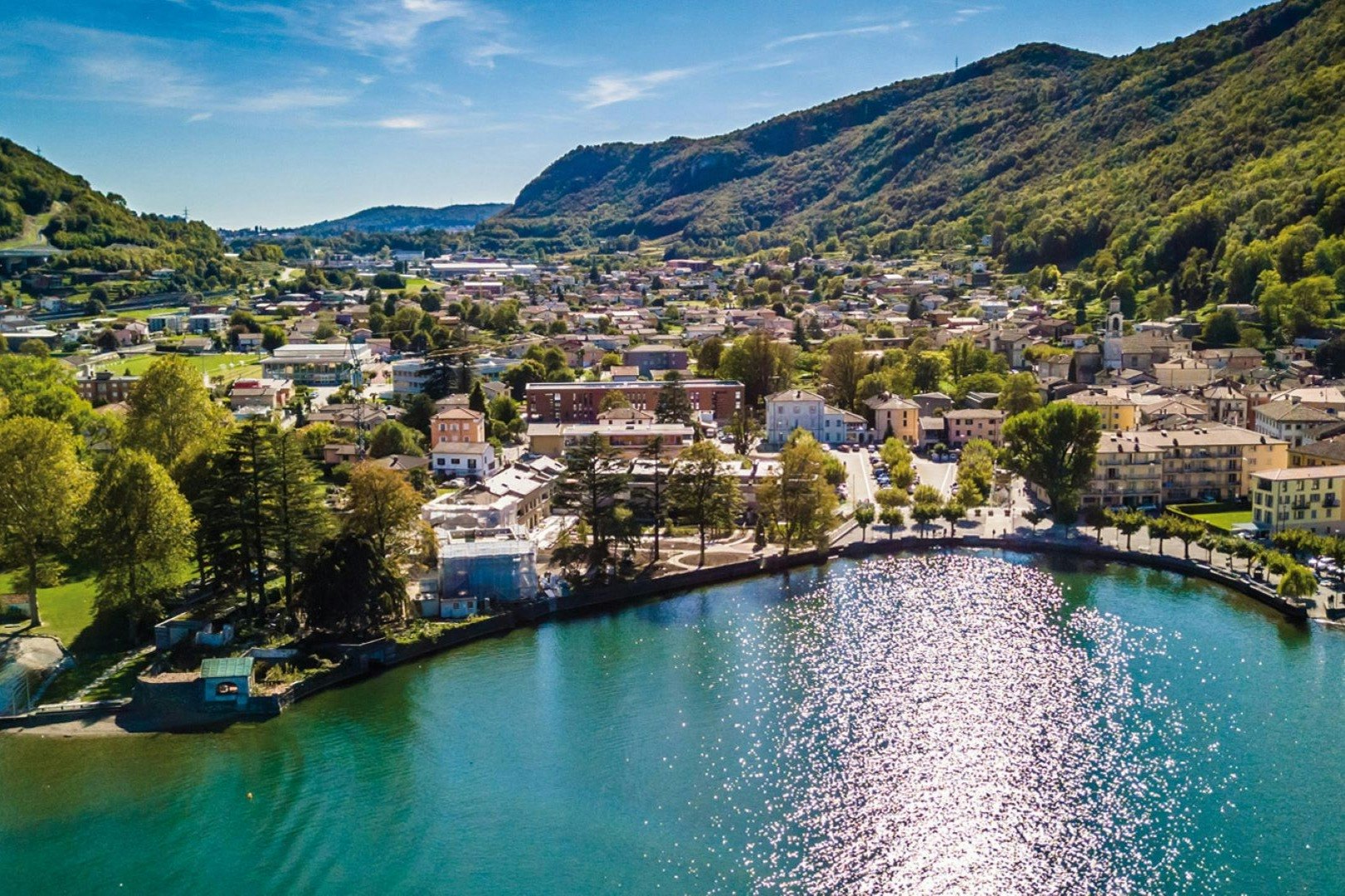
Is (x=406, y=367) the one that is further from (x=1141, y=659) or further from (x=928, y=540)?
(x=1141, y=659)

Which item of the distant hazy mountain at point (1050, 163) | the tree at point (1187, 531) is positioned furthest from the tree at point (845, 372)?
the distant hazy mountain at point (1050, 163)

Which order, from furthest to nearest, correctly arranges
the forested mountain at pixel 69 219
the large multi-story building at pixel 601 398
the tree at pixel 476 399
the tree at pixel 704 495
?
1. the forested mountain at pixel 69 219
2. the large multi-story building at pixel 601 398
3. the tree at pixel 476 399
4. the tree at pixel 704 495

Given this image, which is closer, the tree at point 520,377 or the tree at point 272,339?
the tree at point 520,377

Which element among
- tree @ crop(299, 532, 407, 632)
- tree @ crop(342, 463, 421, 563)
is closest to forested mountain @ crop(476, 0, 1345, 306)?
tree @ crop(342, 463, 421, 563)

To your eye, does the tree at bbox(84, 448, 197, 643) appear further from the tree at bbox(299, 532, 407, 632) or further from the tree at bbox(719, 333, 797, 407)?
the tree at bbox(719, 333, 797, 407)

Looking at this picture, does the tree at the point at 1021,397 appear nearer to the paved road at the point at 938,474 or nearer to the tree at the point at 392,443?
the paved road at the point at 938,474

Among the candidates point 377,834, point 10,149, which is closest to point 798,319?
point 377,834

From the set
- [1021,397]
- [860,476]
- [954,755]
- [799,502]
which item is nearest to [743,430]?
[860,476]
